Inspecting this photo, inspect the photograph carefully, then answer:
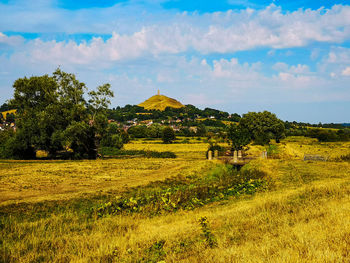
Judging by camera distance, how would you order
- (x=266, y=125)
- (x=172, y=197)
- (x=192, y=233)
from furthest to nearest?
(x=266, y=125) < (x=172, y=197) < (x=192, y=233)

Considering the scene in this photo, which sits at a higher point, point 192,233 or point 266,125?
point 266,125

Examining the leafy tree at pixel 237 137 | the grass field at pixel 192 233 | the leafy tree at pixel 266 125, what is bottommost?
the grass field at pixel 192 233

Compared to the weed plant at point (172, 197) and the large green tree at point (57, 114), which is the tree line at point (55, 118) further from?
the weed plant at point (172, 197)

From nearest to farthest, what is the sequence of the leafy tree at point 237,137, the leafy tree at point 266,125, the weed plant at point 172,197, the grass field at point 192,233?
the grass field at point 192,233 → the weed plant at point 172,197 → the leafy tree at point 237,137 → the leafy tree at point 266,125

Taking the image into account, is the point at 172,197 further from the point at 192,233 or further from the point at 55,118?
the point at 55,118

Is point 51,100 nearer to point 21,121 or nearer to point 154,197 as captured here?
point 21,121

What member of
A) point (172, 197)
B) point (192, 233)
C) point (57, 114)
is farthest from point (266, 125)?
point (192, 233)

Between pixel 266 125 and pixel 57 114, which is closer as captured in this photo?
pixel 57 114

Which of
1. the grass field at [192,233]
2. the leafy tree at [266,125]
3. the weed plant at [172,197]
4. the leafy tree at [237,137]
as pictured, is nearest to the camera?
the grass field at [192,233]

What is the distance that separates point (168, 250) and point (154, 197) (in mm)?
8211

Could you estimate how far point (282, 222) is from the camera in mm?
8734

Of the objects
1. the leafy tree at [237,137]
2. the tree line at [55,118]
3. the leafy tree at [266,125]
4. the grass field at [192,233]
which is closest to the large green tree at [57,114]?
the tree line at [55,118]

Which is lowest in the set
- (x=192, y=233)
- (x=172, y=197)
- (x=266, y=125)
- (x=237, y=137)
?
(x=172, y=197)

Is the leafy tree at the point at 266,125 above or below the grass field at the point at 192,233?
above
